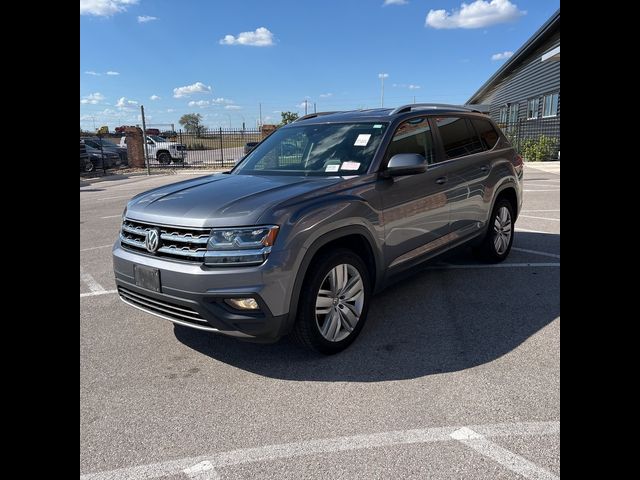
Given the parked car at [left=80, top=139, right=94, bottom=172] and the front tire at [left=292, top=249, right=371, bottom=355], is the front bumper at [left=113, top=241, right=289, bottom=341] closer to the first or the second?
the front tire at [left=292, top=249, right=371, bottom=355]

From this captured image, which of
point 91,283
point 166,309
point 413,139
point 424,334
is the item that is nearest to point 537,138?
point 413,139

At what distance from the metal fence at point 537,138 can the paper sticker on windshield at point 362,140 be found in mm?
19043

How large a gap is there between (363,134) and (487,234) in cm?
219

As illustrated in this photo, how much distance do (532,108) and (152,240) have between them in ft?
94.8

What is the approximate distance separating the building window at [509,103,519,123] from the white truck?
70.3ft

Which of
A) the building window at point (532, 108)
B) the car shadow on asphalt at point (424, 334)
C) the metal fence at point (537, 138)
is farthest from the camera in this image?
Result: the building window at point (532, 108)

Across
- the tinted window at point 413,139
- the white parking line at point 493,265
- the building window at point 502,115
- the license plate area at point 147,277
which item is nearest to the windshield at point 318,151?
the tinted window at point 413,139

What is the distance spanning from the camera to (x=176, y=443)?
8.63 feet

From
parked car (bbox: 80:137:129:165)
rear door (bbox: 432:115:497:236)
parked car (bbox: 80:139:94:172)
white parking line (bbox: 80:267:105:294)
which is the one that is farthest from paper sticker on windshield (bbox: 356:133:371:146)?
parked car (bbox: 80:137:129:165)

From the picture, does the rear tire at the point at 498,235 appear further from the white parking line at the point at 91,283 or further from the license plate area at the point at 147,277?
the white parking line at the point at 91,283

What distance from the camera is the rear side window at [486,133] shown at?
5559 mm

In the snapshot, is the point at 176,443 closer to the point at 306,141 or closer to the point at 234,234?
the point at 234,234

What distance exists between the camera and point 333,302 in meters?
3.51
